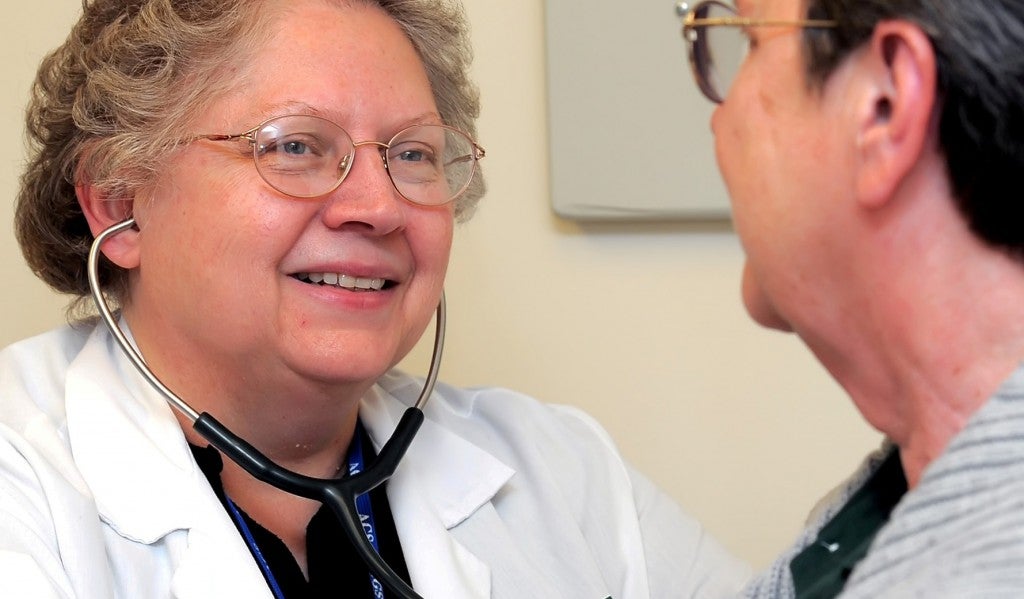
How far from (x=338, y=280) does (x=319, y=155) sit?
0.48ft

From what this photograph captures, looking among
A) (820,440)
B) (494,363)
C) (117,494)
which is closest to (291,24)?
(117,494)

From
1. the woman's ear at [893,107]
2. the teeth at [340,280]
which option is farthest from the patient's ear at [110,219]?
the woman's ear at [893,107]

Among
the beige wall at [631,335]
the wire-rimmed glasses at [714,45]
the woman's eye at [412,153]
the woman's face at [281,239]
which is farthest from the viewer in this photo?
the beige wall at [631,335]

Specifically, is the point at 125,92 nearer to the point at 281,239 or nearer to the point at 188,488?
the point at 281,239

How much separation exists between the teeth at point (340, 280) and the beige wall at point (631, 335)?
0.59 metres

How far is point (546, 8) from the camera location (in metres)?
1.77

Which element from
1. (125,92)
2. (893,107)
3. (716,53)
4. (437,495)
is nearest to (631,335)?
(437,495)

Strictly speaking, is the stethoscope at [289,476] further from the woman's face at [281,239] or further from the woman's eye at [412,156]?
the woman's eye at [412,156]

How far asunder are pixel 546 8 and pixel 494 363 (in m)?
0.60

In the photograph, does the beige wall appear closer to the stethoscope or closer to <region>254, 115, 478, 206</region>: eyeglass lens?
<region>254, 115, 478, 206</region>: eyeglass lens

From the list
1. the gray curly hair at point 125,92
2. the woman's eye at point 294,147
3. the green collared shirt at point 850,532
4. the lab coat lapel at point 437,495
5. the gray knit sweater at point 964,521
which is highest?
the gray curly hair at point 125,92

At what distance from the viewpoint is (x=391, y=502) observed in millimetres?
1394

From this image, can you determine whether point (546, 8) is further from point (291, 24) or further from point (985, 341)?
point (985, 341)

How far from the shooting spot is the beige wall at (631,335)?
1775 mm
